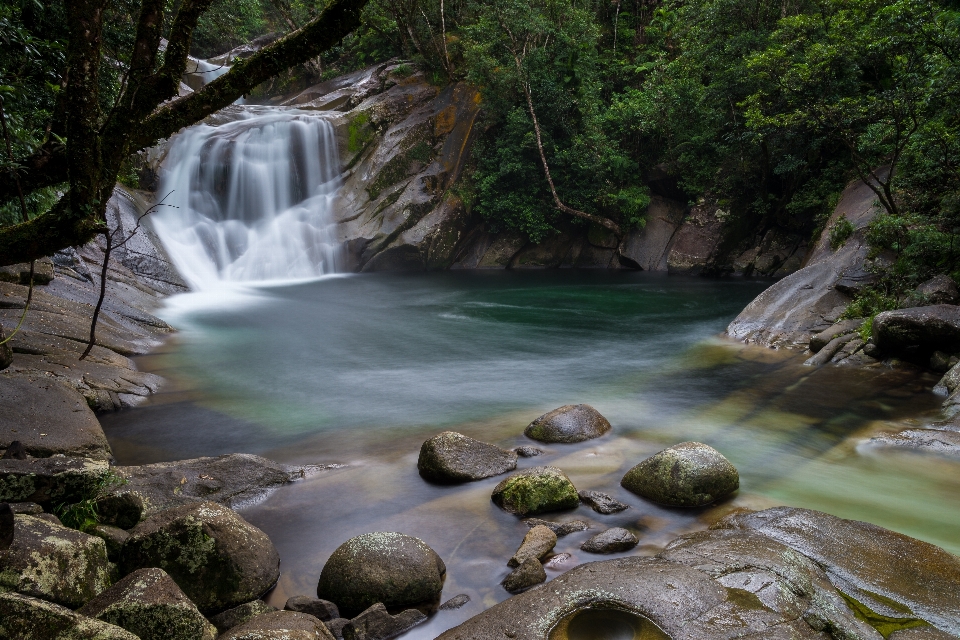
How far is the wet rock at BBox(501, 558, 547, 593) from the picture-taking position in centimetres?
476

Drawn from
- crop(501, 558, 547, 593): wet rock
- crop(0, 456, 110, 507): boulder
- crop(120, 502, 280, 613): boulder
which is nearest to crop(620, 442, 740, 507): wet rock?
crop(501, 558, 547, 593): wet rock

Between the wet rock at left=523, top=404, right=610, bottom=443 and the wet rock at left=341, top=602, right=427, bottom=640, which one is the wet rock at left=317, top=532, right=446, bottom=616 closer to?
the wet rock at left=341, top=602, right=427, bottom=640

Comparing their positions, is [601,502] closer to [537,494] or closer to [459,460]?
[537,494]

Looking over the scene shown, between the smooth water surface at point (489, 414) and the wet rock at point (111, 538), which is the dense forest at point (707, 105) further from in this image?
the wet rock at point (111, 538)

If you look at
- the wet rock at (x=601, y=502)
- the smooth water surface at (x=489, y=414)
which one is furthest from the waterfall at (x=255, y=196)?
the wet rock at (x=601, y=502)

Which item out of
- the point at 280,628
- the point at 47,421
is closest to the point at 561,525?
the point at 280,628

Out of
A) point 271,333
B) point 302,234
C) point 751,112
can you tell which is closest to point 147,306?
point 271,333

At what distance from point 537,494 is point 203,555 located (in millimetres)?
3008

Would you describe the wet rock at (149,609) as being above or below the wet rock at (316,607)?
above

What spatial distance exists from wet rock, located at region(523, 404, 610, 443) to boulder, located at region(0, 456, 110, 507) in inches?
195

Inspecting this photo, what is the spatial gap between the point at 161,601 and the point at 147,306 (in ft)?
45.8

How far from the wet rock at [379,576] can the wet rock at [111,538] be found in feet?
4.84

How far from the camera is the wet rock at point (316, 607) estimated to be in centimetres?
440

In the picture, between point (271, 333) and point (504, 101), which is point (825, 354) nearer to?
point (271, 333)
